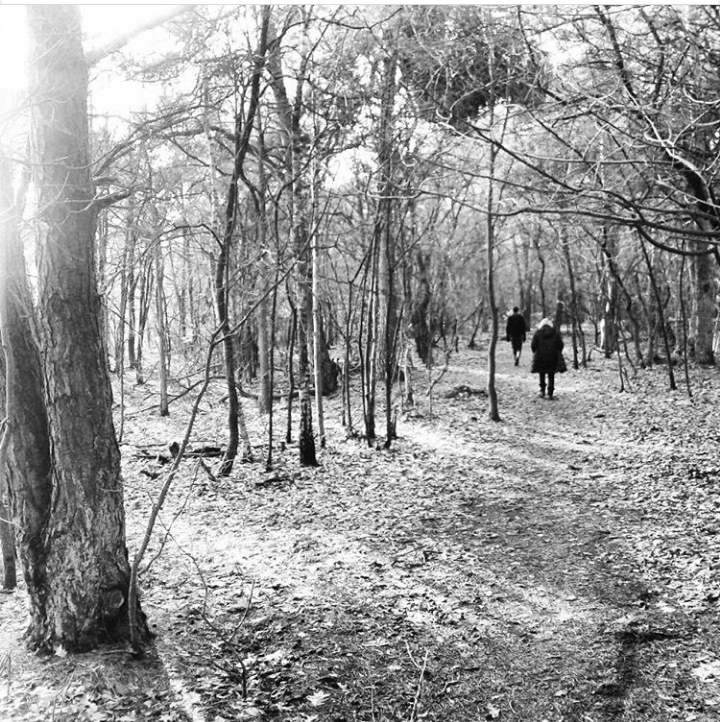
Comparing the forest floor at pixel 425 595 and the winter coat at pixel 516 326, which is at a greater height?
the winter coat at pixel 516 326

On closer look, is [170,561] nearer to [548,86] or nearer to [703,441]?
[548,86]

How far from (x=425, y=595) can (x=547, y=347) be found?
377 inches

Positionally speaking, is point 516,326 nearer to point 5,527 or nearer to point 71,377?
point 5,527

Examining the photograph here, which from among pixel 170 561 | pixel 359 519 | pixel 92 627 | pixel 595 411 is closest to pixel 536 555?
pixel 359 519

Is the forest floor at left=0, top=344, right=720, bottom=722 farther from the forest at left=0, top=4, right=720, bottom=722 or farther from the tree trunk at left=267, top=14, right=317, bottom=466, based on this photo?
the tree trunk at left=267, top=14, right=317, bottom=466

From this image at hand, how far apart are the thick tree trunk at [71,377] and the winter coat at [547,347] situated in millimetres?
11267

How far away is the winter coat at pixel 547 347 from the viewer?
14070mm

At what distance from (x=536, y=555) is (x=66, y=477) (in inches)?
166

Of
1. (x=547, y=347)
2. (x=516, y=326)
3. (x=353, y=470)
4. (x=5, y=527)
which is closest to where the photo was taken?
(x=5, y=527)

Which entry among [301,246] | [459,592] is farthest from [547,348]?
[459,592]

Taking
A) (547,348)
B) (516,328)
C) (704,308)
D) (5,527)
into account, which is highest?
(704,308)

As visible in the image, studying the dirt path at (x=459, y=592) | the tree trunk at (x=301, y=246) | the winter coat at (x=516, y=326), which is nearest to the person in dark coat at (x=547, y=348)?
the dirt path at (x=459, y=592)

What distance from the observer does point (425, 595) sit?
5445 millimetres

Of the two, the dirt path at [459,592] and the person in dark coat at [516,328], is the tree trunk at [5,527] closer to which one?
the dirt path at [459,592]
